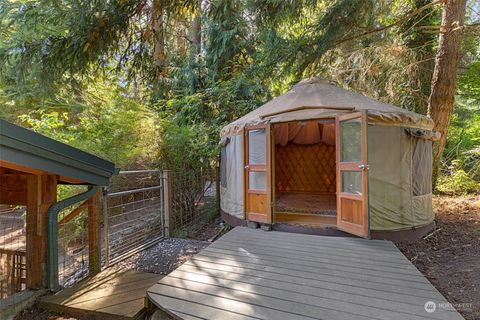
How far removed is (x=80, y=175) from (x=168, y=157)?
272 centimetres

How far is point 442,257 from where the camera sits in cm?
341

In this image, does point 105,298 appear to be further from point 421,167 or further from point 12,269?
point 421,167

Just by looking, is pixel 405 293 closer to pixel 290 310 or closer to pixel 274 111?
pixel 290 310

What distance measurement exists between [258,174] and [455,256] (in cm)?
257

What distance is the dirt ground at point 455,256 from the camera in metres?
2.45

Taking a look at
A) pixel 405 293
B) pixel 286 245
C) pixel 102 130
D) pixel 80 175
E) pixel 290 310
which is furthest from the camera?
pixel 102 130

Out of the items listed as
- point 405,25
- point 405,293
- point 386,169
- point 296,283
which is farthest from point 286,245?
point 405,25

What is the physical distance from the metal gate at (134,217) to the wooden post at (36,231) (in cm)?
87

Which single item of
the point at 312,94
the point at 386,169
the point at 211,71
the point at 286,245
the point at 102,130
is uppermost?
the point at 211,71

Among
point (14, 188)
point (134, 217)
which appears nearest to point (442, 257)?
point (14, 188)

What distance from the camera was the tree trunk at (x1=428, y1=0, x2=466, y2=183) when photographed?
17.0 feet

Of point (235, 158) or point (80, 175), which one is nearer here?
point (80, 175)

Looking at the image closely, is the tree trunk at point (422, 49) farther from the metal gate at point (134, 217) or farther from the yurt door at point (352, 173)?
the metal gate at point (134, 217)

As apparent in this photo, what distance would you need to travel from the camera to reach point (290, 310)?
5.95 feet
